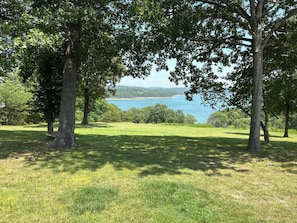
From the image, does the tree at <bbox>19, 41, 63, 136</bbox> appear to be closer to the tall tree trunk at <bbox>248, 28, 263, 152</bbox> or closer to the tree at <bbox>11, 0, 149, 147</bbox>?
the tree at <bbox>11, 0, 149, 147</bbox>

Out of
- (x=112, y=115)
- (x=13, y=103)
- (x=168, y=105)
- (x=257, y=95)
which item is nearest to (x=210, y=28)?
(x=257, y=95)

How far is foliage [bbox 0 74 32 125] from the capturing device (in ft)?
92.7

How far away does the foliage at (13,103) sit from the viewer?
92.7 feet

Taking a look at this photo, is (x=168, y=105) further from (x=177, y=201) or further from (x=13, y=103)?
(x=177, y=201)

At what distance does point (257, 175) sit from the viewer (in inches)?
227

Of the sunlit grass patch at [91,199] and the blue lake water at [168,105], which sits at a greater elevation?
the blue lake water at [168,105]

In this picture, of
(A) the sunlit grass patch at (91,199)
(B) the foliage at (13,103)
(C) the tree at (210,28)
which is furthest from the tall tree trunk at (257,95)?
(B) the foliage at (13,103)

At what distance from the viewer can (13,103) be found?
1126 inches

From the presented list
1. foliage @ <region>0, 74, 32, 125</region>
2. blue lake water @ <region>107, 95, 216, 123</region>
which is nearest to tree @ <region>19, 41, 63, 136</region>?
foliage @ <region>0, 74, 32, 125</region>

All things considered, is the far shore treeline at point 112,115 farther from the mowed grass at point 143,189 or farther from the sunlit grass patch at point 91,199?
the sunlit grass patch at point 91,199

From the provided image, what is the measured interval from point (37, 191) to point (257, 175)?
13.7ft

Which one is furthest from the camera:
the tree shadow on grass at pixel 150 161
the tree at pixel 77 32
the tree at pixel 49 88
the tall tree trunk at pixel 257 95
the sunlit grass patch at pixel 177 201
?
the tree at pixel 49 88

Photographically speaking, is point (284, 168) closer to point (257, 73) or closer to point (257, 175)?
point (257, 175)

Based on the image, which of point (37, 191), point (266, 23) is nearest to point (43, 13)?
point (37, 191)
